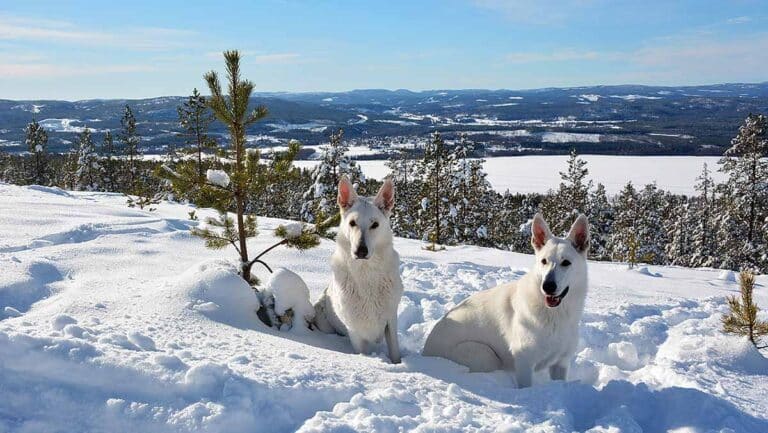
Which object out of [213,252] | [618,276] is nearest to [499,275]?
[618,276]

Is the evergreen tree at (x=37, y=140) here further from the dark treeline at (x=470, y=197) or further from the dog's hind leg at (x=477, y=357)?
the dog's hind leg at (x=477, y=357)

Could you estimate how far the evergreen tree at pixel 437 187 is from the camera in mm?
37531

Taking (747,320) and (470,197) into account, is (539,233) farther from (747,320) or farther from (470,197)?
(470,197)

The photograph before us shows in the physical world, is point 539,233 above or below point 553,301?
above

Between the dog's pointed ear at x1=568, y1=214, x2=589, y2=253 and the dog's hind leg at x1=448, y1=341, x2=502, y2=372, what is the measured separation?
157 cm

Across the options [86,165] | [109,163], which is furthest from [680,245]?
[86,165]

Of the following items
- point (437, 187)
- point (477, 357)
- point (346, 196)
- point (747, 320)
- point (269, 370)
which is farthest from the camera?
point (437, 187)

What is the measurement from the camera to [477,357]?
18.9 ft

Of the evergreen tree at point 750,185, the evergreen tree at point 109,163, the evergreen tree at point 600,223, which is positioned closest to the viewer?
the evergreen tree at point 750,185

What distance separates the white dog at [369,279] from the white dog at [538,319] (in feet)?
2.89

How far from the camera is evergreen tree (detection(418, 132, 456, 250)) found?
123 ft

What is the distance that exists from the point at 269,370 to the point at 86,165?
5862cm

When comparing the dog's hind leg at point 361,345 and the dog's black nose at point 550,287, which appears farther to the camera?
the dog's hind leg at point 361,345

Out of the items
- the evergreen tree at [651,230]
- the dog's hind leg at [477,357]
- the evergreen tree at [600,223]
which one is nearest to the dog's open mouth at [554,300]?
the dog's hind leg at [477,357]
